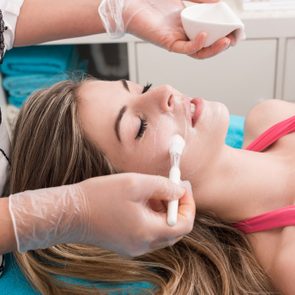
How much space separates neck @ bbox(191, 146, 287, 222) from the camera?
137cm

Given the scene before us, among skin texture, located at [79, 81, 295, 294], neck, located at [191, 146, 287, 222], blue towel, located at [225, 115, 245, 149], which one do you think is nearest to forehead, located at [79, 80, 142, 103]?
skin texture, located at [79, 81, 295, 294]

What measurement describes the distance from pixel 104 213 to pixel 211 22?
58 centimetres

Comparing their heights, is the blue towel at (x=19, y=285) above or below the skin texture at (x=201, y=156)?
below

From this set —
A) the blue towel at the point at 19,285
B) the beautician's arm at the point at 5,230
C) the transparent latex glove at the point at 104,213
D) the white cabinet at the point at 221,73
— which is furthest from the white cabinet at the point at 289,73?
the beautician's arm at the point at 5,230

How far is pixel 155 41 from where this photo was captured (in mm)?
1508

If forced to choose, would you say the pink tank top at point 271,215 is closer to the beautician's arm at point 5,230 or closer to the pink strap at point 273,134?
the pink strap at point 273,134

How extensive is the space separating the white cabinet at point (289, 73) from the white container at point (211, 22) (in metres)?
0.95

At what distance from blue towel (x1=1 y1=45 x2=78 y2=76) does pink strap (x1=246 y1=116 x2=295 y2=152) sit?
3.90ft

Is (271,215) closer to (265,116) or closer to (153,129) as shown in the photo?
(153,129)

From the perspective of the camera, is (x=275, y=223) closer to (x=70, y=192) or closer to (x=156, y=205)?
(x=156, y=205)

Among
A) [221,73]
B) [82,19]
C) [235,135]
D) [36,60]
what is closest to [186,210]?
[82,19]

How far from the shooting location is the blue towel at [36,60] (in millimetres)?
2514

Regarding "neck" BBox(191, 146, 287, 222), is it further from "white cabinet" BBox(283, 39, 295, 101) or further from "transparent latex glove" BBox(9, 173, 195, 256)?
"white cabinet" BBox(283, 39, 295, 101)

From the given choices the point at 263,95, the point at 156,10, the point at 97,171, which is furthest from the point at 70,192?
the point at 263,95
